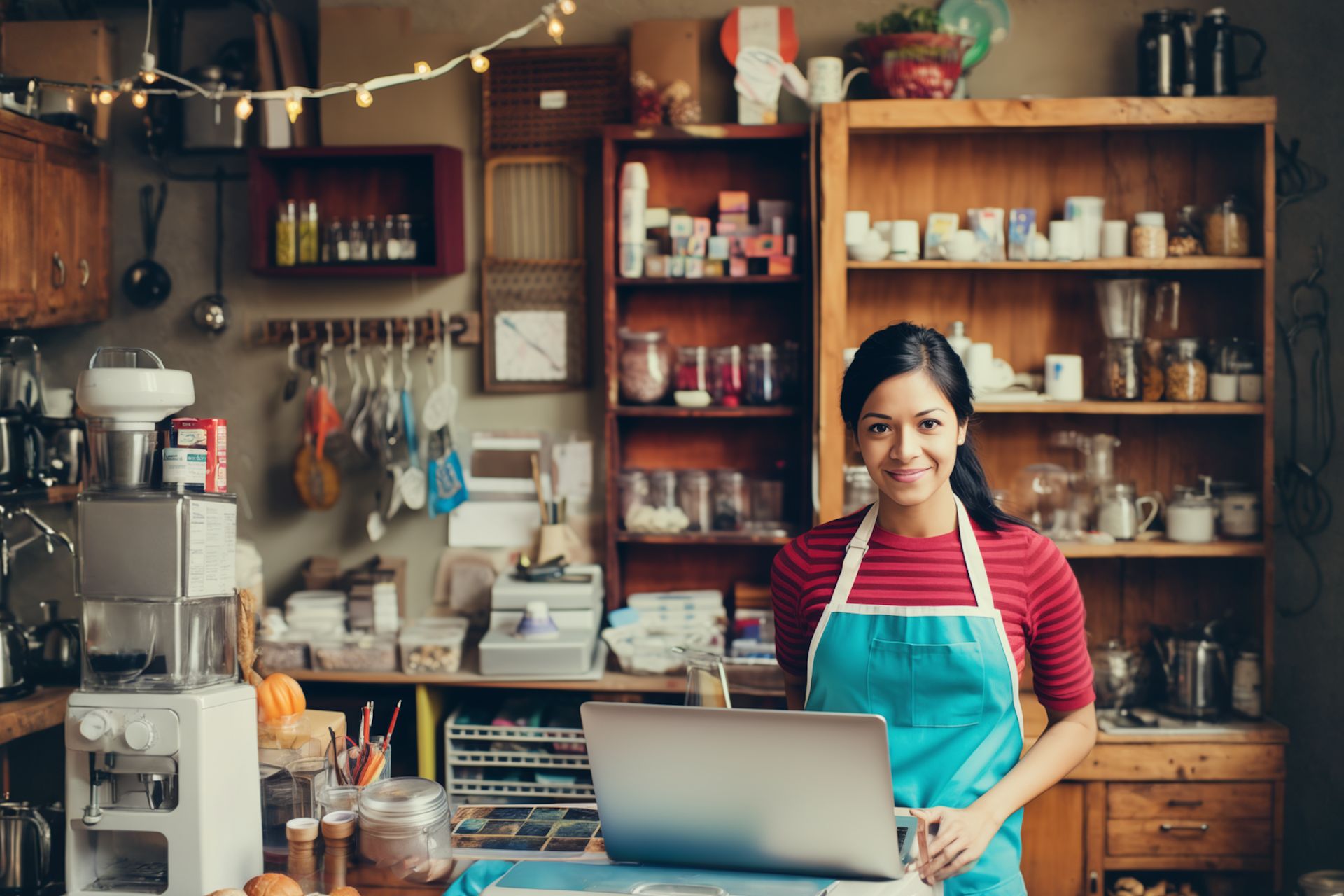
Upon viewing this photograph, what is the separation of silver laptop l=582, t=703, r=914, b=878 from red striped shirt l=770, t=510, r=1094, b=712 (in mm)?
529

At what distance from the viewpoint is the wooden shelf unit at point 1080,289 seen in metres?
3.15

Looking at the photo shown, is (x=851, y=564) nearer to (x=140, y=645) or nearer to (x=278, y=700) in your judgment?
(x=278, y=700)

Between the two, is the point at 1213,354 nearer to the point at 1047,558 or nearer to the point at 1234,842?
the point at 1234,842

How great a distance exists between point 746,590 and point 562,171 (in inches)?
53.3

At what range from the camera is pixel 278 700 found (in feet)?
6.58

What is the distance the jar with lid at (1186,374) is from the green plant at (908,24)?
1067 mm

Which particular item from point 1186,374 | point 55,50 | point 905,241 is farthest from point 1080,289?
point 55,50

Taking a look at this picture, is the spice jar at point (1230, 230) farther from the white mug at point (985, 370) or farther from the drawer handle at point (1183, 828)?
the drawer handle at point (1183, 828)

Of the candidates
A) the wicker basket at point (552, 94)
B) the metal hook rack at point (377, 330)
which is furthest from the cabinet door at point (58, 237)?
the wicker basket at point (552, 94)

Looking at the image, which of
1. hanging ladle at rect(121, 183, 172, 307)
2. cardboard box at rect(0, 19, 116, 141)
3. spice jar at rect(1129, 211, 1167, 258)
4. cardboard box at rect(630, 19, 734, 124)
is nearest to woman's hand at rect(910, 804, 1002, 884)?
spice jar at rect(1129, 211, 1167, 258)

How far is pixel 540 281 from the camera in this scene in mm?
3598

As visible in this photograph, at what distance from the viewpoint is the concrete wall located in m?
3.30

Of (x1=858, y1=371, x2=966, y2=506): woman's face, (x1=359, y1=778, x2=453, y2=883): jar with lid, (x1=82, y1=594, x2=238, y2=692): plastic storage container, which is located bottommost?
(x1=359, y1=778, x2=453, y2=883): jar with lid

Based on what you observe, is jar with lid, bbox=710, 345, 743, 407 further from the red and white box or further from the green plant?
the red and white box
